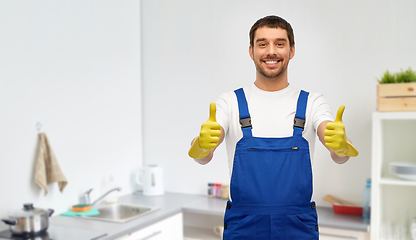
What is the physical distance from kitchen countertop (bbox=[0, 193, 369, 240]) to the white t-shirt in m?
1.06

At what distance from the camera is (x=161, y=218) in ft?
8.28

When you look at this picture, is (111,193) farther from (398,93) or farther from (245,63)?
(398,93)

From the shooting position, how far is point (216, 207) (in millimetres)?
A: 2725

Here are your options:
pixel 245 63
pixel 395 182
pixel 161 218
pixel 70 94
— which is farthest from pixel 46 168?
pixel 395 182

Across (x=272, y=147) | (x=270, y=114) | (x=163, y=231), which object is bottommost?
(x=163, y=231)

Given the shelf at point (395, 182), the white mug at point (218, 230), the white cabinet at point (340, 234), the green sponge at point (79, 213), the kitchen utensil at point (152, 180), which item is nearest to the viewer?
the shelf at point (395, 182)

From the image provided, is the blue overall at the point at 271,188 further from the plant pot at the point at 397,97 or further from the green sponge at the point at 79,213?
the green sponge at the point at 79,213

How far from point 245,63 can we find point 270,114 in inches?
64.5

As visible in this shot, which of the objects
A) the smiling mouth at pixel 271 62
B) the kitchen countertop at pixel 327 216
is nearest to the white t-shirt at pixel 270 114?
the smiling mouth at pixel 271 62

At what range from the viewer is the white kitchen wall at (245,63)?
2.58 metres

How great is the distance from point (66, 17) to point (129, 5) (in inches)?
28.3

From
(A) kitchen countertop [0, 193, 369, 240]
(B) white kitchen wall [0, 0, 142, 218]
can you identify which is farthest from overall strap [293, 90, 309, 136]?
(B) white kitchen wall [0, 0, 142, 218]

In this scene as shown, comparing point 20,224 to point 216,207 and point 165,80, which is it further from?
point 165,80

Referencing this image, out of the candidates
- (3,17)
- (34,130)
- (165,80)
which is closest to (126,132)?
(165,80)
